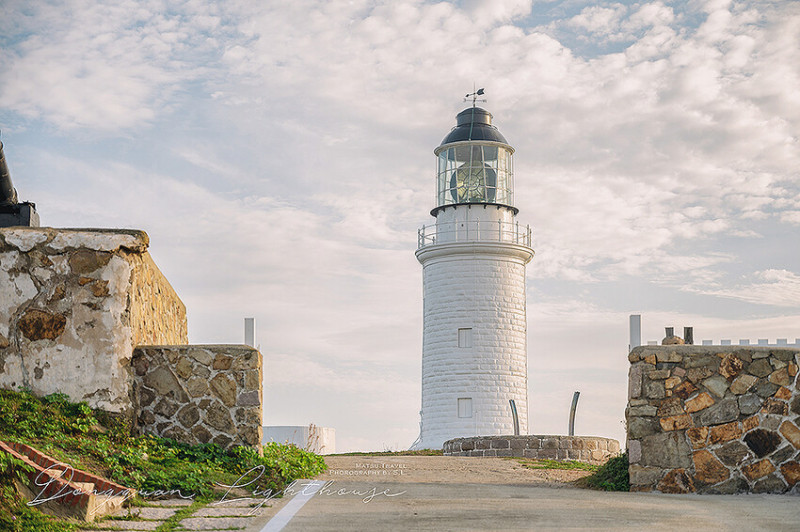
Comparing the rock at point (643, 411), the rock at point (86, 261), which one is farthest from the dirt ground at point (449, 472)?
the rock at point (86, 261)

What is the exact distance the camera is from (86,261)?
11.1 metres

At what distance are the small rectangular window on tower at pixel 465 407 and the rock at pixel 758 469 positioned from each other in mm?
17791

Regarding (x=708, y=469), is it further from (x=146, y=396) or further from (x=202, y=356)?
(x=146, y=396)

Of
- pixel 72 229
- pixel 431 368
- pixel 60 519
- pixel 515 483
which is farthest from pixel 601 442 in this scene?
pixel 60 519

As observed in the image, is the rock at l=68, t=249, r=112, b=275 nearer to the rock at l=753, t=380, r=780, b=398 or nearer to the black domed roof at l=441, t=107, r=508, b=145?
the rock at l=753, t=380, r=780, b=398

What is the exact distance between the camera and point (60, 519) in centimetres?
730

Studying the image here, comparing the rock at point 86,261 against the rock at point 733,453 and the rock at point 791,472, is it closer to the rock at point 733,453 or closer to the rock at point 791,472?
the rock at point 733,453

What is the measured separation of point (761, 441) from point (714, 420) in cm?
57

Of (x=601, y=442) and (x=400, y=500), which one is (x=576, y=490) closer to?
(x=400, y=500)

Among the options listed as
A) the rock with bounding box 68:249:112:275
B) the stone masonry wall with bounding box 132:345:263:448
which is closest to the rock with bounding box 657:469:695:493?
the stone masonry wall with bounding box 132:345:263:448

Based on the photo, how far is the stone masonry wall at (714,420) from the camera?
11.2m

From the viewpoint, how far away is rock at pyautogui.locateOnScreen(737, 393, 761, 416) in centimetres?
1125

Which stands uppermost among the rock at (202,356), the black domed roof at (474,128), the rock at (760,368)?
the black domed roof at (474,128)

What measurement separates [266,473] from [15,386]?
305 centimetres
